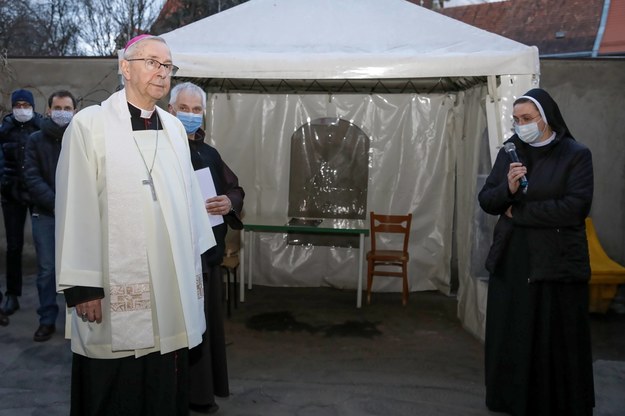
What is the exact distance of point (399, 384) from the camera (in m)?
4.25

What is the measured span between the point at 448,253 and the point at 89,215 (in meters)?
5.10

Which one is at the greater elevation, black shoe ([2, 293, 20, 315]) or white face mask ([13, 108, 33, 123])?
white face mask ([13, 108, 33, 123])

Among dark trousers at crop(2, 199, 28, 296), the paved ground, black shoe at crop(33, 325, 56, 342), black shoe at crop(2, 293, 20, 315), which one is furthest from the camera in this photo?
black shoe at crop(2, 293, 20, 315)

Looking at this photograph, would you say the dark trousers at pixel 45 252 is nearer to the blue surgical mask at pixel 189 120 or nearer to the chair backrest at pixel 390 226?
the blue surgical mask at pixel 189 120

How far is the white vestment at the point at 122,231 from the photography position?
230cm

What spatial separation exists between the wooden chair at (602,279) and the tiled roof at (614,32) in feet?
51.9

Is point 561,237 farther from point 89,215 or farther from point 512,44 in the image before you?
point 89,215

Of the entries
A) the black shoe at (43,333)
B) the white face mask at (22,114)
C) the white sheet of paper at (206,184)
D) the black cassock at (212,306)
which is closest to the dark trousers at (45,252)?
the black shoe at (43,333)

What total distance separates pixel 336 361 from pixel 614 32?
20.4m

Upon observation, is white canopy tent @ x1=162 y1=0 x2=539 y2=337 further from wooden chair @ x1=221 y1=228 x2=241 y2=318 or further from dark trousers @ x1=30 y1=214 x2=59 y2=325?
dark trousers @ x1=30 y1=214 x2=59 y2=325

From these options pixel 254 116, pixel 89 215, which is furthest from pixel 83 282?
pixel 254 116

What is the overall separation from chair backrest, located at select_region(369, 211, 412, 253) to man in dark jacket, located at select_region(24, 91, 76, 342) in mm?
3184

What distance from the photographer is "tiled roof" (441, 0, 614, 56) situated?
23.1 metres

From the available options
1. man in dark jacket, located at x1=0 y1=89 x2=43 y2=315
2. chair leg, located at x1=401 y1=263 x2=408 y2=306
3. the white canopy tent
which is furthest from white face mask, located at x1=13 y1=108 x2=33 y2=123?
chair leg, located at x1=401 y1=263 x2=408 y2=306
